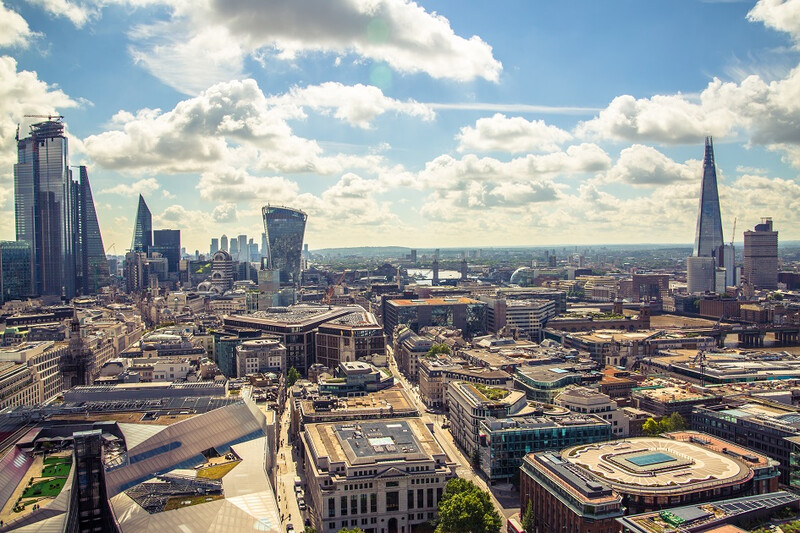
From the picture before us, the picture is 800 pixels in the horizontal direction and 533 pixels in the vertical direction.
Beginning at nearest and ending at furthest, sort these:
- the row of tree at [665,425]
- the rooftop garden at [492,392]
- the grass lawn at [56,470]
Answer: the grass lawn at [56,470] → the rooftop garden at [492,392] → the row of tree at [665,425]

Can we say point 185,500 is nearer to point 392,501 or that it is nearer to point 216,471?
point 216,471

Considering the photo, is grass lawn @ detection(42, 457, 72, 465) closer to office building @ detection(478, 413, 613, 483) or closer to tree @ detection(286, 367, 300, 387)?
office building @ detection(478, 413, 613, 483)

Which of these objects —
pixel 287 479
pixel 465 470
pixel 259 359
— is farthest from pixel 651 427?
pixel 259 359

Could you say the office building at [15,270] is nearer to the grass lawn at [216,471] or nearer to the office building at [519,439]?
the grass lawn at [216,471]

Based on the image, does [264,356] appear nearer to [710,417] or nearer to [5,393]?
[5,393]

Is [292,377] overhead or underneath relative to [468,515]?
overhead

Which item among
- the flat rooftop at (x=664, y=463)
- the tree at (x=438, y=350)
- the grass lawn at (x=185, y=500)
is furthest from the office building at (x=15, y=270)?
the flat rooftop at (x=664, y=463)

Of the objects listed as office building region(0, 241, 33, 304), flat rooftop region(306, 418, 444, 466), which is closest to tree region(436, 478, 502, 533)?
flat rooftop region(306, 418, 444, 466)
